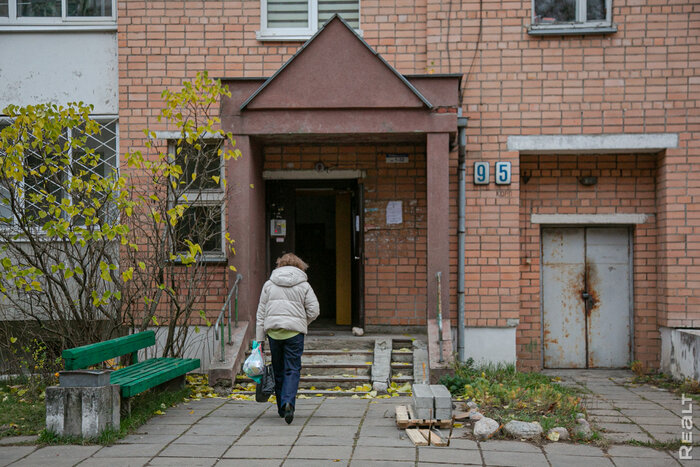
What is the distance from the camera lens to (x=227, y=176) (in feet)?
28.6

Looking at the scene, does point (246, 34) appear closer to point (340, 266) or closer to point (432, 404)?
point (340, 266)

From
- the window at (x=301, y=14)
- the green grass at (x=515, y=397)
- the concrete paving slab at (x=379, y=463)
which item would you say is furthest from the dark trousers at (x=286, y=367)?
the window at (x=301, y=14)

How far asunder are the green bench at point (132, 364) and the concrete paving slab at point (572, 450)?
144 inches

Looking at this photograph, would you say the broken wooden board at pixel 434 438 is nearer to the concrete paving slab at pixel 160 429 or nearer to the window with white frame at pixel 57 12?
the concrete paving slab at pixel 160 429

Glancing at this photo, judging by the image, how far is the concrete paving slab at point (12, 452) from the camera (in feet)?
17.1

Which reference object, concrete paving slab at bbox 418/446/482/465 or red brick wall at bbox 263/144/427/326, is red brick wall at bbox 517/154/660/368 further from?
concrete paving slab at bbox 418/446/482/465

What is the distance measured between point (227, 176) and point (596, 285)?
18.1ft

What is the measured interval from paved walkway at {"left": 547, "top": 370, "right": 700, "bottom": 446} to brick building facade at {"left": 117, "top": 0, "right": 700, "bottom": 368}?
791 millimetres

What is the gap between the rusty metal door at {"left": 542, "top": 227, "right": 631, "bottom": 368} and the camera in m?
9.66

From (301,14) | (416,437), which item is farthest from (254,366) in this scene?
(301,14)

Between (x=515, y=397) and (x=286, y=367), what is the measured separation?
2.29 metres

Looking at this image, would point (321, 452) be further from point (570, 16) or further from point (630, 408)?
point (570, 16)

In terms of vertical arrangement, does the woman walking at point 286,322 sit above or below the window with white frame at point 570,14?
below

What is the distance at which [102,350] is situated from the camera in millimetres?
6301
